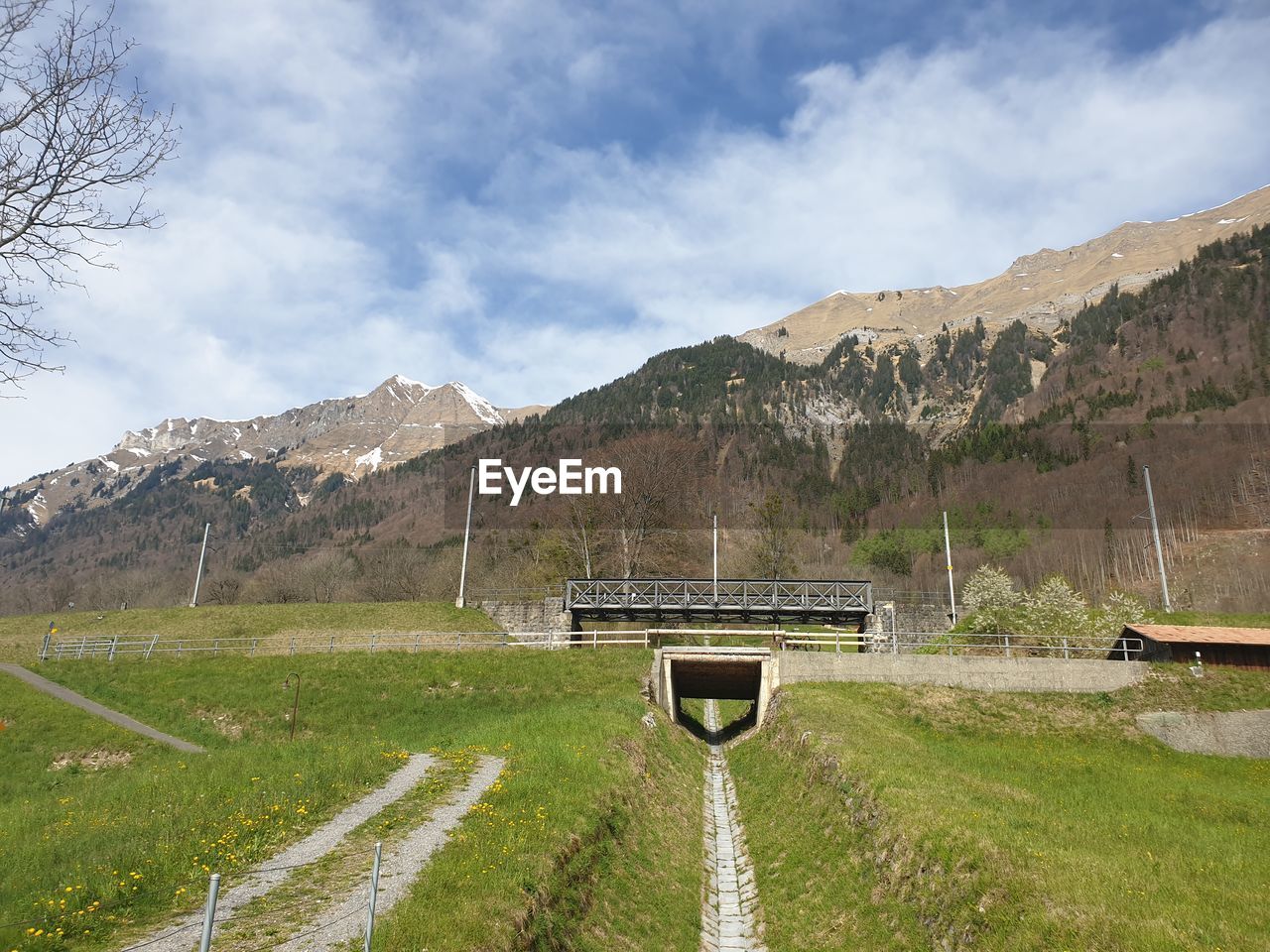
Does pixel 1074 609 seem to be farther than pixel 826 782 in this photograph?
Yes

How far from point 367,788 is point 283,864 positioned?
502cm

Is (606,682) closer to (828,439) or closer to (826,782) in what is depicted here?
(826,782)

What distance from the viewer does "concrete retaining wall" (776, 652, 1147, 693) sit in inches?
1229

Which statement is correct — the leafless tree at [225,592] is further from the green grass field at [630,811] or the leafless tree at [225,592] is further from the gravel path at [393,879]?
Answer: the gravel path at [393,879]

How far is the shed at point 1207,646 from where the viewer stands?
97.6 feet

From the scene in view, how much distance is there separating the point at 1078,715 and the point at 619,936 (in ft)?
82.4

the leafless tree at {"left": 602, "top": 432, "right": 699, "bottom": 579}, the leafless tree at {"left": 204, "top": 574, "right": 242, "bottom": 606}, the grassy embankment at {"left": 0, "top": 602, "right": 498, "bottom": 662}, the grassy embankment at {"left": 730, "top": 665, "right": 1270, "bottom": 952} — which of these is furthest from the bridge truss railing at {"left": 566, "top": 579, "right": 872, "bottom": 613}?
the leafless tree at {"left": 204, "top": 574, "right": 242, "bottom": 606}

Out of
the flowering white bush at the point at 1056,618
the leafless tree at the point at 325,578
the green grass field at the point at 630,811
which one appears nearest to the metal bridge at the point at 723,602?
the green grass field at the point at 630,811

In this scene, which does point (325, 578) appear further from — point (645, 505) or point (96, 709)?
point (96, 709)

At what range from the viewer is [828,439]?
7672 inches

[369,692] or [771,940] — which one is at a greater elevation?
[369,692]

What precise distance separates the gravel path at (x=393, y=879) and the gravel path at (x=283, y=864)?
131 centimetres

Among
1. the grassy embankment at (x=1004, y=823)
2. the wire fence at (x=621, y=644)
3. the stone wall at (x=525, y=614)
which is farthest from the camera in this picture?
the stone wall at (x=525, y=614)

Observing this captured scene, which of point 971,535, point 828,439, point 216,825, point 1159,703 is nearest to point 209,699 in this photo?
point 216,825
